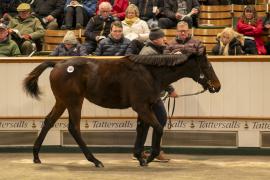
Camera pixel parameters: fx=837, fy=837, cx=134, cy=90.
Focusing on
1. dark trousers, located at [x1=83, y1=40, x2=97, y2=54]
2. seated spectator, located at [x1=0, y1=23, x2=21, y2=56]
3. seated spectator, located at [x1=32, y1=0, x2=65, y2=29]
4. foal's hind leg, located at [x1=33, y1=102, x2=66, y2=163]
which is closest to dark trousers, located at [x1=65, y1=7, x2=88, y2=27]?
seated spectator, located at [x1=32, y1=0, x2=65, y2=29]

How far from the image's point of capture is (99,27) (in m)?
15.4

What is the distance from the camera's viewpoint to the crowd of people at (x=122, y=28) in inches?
522

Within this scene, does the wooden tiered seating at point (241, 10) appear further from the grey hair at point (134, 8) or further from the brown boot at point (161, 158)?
the brown boot at point (161, 158)

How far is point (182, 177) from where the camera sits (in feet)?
37.1

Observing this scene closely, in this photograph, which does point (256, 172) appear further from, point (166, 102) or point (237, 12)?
point (237, 12)

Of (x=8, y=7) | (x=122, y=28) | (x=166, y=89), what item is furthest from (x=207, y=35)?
(x=8, y=7)

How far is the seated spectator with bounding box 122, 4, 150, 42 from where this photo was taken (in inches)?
587

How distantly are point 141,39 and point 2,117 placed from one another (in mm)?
2627

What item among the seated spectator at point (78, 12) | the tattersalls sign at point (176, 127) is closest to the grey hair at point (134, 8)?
the seated spectator at point (78, 12)

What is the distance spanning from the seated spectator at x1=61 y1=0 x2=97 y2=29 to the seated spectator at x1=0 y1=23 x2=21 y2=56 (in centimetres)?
244

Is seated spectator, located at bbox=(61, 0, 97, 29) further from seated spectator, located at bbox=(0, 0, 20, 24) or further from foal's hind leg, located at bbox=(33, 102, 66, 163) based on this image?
foal's hind leg, located at bbox=(33, 102, 66, 163)

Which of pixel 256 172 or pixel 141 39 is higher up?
pixel 141 39

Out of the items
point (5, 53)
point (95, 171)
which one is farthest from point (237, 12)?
point (95, 171)

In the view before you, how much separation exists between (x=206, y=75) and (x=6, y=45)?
12.8 feet
